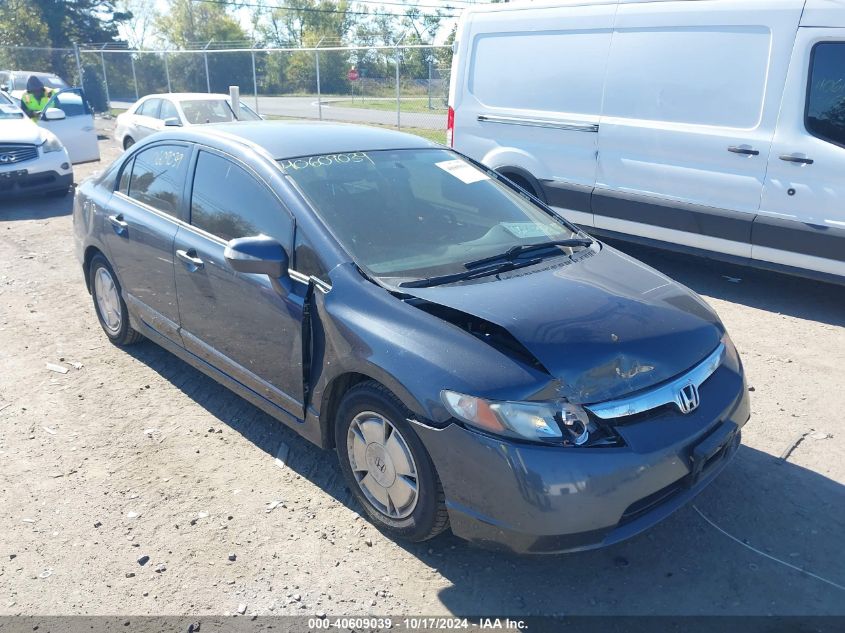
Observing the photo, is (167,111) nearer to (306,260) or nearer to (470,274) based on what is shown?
(306,260)

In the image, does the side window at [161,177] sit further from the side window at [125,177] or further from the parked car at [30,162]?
the parked car at [30,162]

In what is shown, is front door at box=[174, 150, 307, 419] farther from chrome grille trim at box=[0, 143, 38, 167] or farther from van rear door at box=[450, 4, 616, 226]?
chrome grille trim at box=[0, 143, 38, 167]

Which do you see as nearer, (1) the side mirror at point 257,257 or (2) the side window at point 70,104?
(1) the side mirror at point 257,257

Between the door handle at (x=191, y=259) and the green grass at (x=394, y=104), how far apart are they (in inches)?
582

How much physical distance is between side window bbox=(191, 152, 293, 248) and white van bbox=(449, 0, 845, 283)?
13.6 feet

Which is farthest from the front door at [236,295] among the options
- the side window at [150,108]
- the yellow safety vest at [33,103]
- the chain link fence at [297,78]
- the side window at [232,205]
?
the chain link fence at [297,78]

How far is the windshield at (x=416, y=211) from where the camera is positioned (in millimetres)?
3451

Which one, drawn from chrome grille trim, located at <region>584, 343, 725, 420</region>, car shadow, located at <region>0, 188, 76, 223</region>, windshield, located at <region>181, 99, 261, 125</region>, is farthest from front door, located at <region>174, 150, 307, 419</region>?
windshield, located at <region>181, 99, 261, 125</region>

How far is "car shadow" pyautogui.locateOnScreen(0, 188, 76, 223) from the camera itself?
9953mm

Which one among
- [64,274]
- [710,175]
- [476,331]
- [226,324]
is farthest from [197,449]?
[710,175]

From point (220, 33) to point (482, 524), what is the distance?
6590 cm

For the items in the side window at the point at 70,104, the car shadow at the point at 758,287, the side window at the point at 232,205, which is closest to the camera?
the side window at the point at 232,205

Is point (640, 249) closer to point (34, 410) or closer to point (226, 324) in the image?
point (226, 324)

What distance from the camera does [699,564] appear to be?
3.04 meters
